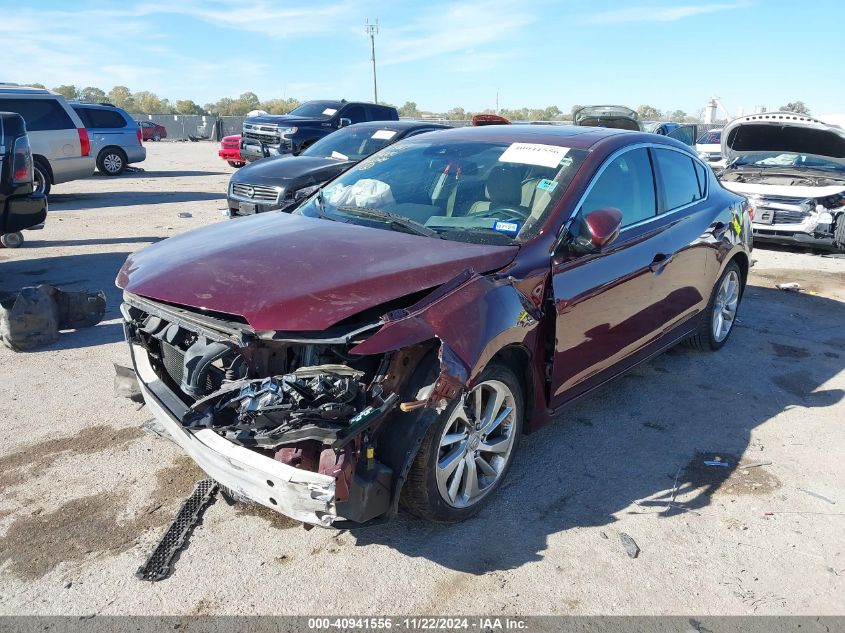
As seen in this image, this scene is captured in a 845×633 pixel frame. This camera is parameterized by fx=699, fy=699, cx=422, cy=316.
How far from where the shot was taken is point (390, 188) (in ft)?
13.9

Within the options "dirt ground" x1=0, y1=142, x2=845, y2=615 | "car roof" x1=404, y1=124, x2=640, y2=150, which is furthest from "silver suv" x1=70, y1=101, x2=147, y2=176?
"car roof" x1=404, y1=124, x2=640, y2=150

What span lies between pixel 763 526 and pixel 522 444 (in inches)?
51.9

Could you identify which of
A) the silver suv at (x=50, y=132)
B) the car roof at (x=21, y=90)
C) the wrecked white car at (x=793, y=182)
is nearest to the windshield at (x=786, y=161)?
the wrecked white car at (x=793, y=182)

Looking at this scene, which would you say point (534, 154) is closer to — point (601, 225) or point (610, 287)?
point (601, 225)

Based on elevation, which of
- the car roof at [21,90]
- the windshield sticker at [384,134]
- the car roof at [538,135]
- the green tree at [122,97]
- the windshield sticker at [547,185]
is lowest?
the windshield sticker at [547,185]

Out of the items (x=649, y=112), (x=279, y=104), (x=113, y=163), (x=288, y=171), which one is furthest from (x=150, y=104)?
(x=288, y=171)

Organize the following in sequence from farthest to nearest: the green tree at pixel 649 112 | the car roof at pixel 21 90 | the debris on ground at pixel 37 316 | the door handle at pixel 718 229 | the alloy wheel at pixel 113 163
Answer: the green tree at pixel 649 112 → the alloy wheel at pixel 113 163 → the car roof at pixel 21 90 → the debris on ground at pixel 37 316 → the door handle at pixel 718 229

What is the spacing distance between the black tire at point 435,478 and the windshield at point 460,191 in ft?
2.42

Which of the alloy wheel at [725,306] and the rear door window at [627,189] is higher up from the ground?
the rear door window at [627,189]

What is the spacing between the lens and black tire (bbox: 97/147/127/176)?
18172 millimetres

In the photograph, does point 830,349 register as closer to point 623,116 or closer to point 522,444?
point 522,444

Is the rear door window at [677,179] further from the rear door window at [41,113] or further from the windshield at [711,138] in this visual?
the windshield at [711,138]

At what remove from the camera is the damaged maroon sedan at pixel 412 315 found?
2.71 metres

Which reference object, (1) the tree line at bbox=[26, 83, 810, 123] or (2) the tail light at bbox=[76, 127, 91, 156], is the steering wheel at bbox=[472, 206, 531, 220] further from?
(1) the tree line at bbox=[26, 83, 810, 123]
